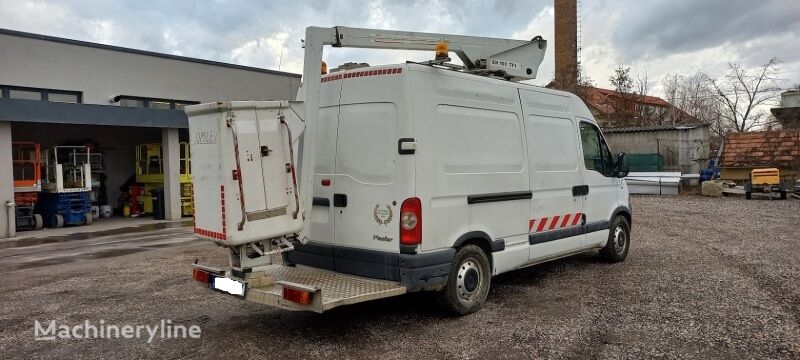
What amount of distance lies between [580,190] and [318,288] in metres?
4.13

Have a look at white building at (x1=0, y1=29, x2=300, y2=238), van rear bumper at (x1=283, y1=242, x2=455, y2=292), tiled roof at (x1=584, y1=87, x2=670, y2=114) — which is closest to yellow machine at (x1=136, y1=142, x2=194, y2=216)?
white building at (x1=0, y1=29, x2=300, y2=238)

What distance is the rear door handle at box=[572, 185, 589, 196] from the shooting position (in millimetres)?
A: 7004

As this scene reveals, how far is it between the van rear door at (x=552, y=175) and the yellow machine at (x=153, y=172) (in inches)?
508

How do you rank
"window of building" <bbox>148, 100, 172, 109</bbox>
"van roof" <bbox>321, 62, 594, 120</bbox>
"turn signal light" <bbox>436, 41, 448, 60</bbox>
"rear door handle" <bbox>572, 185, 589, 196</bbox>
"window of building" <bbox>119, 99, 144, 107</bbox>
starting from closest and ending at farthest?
"van roof" <bbox>321, 62, 594, 120</bbox>
"turn signal light" <bbox>436, 41, 448, 60</bbox>
"rear door handle" <bbox>572, 185, 589, 196</bbox>
"window of building" <bbox>119, 99, 144, 107</bbox>
"window of building" <bbox>148, 100, 172, 109</bbox>

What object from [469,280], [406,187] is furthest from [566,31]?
[406,187]

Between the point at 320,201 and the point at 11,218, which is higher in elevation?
the point at 320,201

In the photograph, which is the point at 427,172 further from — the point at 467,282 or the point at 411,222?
the point at 467,282

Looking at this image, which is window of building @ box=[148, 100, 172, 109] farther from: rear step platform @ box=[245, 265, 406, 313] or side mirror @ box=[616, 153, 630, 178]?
side mirror @ box=[616, 153, 630, 178]

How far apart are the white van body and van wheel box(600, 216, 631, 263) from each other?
6.06 ft

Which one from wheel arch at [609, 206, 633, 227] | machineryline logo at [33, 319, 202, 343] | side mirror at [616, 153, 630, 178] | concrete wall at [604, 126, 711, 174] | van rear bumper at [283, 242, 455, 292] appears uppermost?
concrete wall at [604, 126, 711, 174]

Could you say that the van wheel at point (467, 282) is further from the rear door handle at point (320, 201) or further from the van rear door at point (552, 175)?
the rear door handle at point (320, 201)

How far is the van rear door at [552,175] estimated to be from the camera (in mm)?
6352

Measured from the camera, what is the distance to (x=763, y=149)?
70.9ft

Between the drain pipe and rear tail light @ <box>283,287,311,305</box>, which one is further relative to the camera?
the drain pipe
